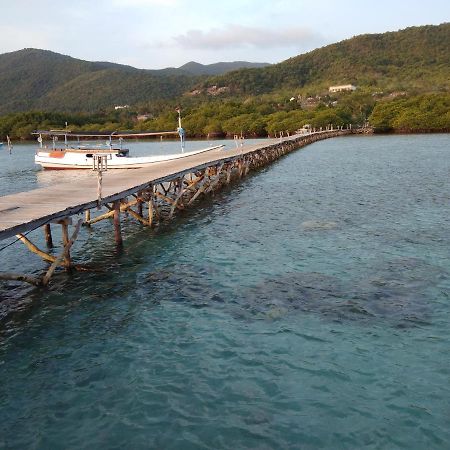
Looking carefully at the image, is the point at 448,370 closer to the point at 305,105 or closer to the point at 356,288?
the point at 356,288

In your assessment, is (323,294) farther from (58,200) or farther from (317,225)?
(58,200)

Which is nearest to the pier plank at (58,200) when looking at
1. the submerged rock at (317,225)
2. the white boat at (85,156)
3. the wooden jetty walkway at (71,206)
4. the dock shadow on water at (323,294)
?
the wooden jetty walkway at (71,206)

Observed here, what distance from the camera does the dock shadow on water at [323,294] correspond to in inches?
470

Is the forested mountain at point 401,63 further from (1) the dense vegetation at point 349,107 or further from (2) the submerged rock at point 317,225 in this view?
(2) the submerged rock at point 317,225

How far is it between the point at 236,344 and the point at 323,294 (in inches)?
139

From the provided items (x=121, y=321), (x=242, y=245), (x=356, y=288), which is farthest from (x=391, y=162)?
(x=121, y=321)

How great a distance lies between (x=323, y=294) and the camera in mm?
13281

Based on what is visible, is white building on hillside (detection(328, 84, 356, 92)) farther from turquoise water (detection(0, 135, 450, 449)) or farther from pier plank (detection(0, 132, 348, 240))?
turquoise water (detection(0, 135, 450, 449))

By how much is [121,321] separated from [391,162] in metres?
42.8

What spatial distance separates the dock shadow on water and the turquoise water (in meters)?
0.06

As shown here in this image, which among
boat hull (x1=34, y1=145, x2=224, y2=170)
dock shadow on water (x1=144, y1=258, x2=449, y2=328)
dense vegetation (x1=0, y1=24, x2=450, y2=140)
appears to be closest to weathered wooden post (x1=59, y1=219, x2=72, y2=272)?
dock shadow on water (x1=144, y1=258, x2=449, y2=328)

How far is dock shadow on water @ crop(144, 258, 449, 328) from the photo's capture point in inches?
470

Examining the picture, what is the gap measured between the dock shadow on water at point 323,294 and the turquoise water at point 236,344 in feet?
0.18

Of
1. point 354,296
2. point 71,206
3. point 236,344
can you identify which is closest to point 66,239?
point 71,206
